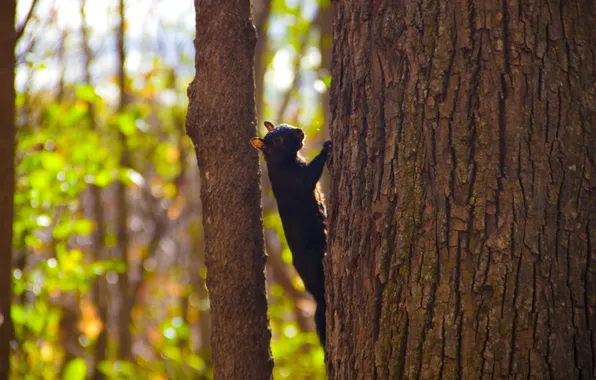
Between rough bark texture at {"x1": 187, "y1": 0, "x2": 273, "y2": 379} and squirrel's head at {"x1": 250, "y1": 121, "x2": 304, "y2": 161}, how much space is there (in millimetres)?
1127

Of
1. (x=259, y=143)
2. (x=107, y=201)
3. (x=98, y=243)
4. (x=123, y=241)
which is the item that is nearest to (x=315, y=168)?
(x=259, y=143)

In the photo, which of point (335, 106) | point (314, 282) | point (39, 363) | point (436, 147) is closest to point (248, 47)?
point (335, 106)

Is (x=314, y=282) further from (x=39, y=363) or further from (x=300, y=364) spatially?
(x=39, y=363)

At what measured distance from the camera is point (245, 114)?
97.9 inches

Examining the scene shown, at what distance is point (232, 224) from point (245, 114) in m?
0.45

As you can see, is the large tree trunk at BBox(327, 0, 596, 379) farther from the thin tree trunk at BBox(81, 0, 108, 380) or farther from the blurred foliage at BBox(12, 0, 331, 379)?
the thin tree trunk at BBox(81, 0, 108, 380)

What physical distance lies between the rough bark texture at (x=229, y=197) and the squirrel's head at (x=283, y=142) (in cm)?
113

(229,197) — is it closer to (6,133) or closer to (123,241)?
(6,133)

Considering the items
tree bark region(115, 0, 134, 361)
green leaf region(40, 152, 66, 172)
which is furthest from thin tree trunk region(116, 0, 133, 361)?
green leaf region(40, 152, 66, 172)

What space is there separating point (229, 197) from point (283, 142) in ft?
4.21

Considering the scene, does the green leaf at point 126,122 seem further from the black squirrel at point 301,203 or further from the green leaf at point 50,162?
the black squirrel at point 301,203

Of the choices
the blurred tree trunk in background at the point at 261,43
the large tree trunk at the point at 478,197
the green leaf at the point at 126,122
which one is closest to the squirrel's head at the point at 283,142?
the green leaf at the point at 126,122

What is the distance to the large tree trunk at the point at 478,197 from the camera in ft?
5.98

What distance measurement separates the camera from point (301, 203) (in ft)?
11.5
